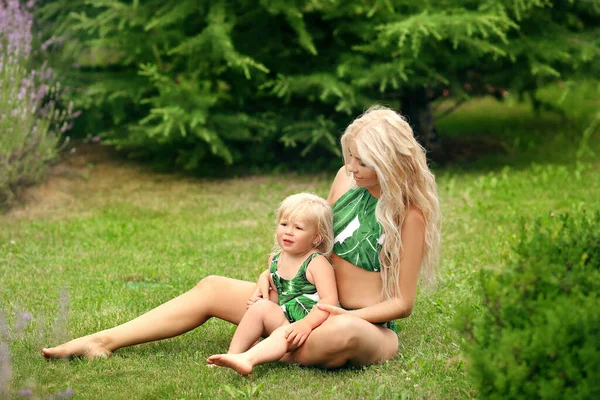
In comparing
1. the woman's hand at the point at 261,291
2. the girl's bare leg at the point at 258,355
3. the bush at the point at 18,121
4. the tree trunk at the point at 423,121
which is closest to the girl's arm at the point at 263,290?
the woman's hand at the point at 261,291

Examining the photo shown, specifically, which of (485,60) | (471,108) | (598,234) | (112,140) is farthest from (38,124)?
(471,108)

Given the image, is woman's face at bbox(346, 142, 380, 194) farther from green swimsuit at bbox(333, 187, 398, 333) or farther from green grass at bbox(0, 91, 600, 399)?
green grass at bbox(0, 91, 600, 399)

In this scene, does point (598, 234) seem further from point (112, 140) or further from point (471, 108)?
point (471, 108)

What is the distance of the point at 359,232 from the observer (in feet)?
12.7

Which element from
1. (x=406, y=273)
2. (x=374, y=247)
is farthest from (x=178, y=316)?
(x=406, y=273)

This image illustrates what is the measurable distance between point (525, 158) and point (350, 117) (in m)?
1.87

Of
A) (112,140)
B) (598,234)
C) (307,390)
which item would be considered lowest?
(112,140)

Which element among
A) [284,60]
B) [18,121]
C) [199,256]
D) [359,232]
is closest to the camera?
[359,232]

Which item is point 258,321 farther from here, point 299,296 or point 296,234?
point 296,234

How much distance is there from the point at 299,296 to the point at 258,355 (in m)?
0.35

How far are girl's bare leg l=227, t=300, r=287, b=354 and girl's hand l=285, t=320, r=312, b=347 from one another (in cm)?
16

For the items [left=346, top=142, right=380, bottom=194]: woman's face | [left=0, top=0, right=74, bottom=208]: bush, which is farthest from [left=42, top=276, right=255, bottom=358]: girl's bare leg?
[left=0, top=0, right=74, bottom=208]: bush

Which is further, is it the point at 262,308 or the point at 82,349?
the point at 82,349

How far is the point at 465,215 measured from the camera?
6.88 metres
